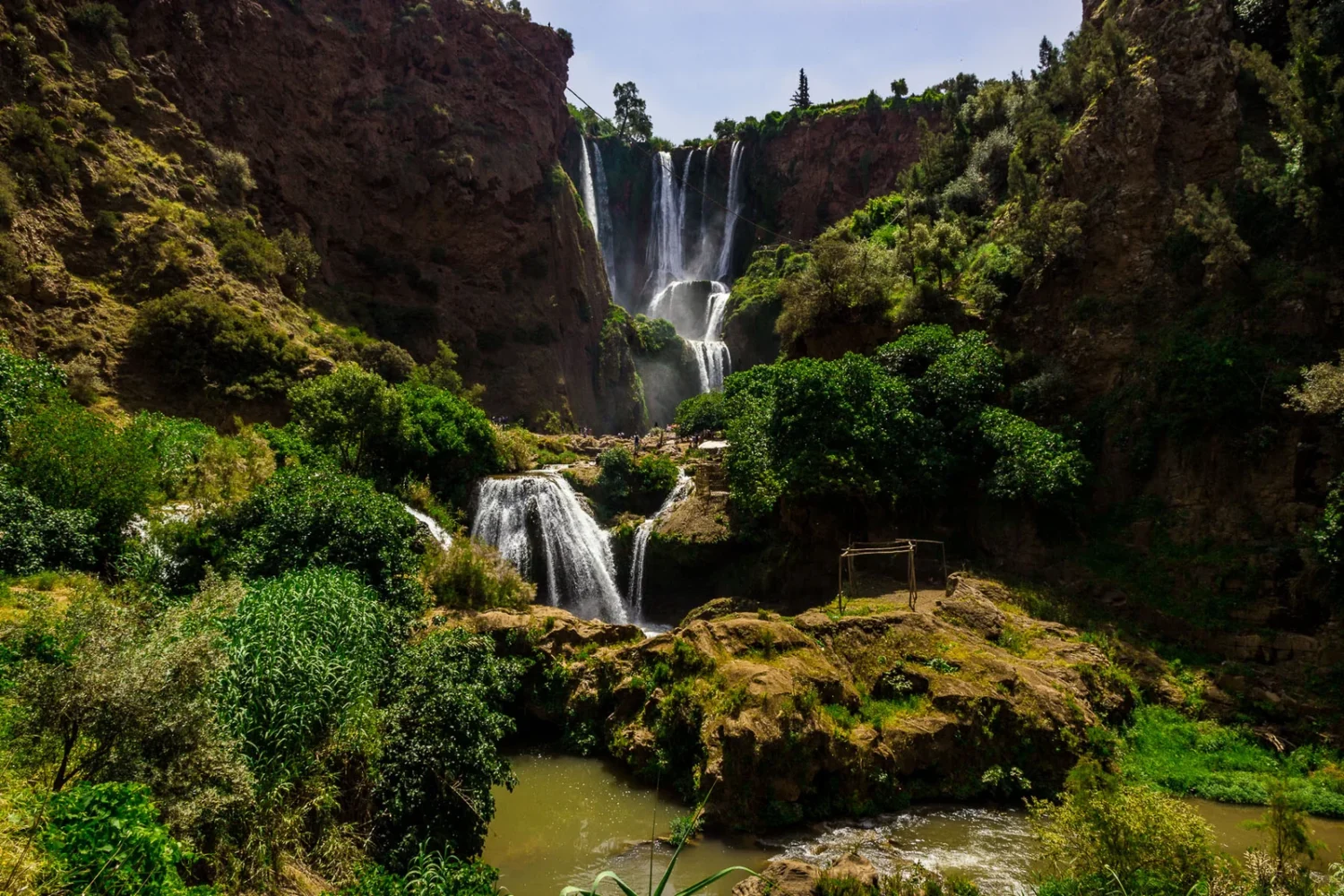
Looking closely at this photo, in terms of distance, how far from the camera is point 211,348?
23594mm

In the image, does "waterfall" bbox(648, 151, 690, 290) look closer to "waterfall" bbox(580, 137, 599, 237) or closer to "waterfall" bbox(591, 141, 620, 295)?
"waterfall" bbox(591, 141, 620, 295)

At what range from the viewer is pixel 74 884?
4.45 meters

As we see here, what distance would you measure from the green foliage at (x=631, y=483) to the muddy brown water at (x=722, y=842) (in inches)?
571

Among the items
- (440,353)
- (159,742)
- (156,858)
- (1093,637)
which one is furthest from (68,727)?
(440,353)

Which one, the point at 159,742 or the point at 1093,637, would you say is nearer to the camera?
the point at 159,742

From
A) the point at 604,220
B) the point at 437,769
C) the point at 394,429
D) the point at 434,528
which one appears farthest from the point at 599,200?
the point at 437,769

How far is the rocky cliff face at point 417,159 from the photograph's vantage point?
32.0m

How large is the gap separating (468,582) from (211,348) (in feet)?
47.7

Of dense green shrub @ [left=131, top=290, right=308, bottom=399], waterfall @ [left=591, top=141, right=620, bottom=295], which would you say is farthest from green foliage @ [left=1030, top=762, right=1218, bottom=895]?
waterfall @ [left=591, top=141, right=620, bottom=295]

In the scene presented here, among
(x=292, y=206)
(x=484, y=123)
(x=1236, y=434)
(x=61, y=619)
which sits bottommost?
(x=61, y=619)

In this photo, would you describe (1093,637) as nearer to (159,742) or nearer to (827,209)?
(159,742)

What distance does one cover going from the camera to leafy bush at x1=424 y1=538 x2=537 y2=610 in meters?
16.5

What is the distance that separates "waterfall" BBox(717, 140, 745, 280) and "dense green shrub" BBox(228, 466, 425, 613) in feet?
162

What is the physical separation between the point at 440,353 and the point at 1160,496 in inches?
1193
